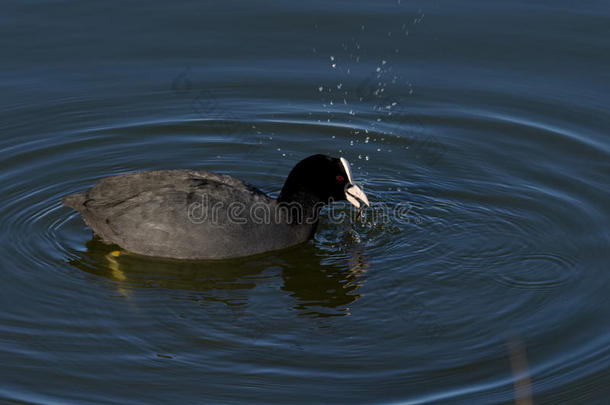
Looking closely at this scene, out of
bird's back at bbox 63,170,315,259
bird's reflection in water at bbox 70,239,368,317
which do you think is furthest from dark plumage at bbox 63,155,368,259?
bird's reflection in water at bbox 70,239,368,317

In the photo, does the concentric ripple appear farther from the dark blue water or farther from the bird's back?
the bird's back

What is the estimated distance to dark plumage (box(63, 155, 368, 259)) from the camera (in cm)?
815

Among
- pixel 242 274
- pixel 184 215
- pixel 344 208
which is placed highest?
pixel 344 208

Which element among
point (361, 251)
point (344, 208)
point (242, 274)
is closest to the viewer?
point (242, 274)

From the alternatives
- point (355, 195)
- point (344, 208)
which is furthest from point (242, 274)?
point (344, 208)

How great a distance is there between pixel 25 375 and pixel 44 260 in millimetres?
1749

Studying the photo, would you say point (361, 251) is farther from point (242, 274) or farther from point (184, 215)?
point (184, 215)

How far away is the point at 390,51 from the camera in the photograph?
40.1ft

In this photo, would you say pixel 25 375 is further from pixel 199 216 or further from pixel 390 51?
pixel 390 51

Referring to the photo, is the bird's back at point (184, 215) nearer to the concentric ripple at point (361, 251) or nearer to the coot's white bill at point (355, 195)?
the concentric ripple at point (361, 251)

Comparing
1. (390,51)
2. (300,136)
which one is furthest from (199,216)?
(390,51)

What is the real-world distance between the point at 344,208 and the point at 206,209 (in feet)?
5.97

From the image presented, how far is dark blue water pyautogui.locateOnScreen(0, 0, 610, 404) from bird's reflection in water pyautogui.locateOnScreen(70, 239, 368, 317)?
0.09 ft

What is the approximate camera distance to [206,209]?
8.11 m
